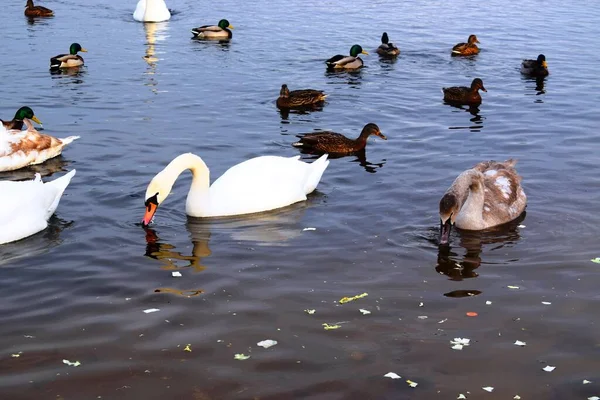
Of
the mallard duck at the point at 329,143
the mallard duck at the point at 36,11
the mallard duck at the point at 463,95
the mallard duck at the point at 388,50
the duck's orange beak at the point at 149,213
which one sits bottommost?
the duck's orange beak at the point at 149,213

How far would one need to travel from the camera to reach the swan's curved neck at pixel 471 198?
1222 centimetres

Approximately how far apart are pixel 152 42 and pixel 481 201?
54.0 feet

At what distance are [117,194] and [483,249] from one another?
16.7ft

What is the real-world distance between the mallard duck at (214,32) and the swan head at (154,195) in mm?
15509

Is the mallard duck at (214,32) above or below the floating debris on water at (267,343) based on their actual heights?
above

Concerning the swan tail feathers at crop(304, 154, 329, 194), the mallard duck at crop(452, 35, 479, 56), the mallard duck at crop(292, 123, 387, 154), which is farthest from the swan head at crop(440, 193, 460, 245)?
the mallard duck at crop(452, 35, 479, 56)

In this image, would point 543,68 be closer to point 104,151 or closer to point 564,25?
point 564,25

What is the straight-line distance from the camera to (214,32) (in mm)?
27234

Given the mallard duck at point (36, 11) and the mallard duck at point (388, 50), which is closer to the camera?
Answer: the mallard duck at point (388, 50)

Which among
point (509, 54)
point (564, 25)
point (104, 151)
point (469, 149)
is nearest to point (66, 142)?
point (104, 151)

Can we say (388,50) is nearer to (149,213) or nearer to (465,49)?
(465,49)

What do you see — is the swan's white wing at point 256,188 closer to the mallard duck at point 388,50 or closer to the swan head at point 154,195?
the swan head at point 154,195

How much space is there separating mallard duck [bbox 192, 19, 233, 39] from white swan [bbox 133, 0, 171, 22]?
A: 2.57 m

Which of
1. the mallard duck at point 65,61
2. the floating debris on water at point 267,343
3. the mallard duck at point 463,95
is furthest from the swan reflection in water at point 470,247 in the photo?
the mallard duck at point 65,61
